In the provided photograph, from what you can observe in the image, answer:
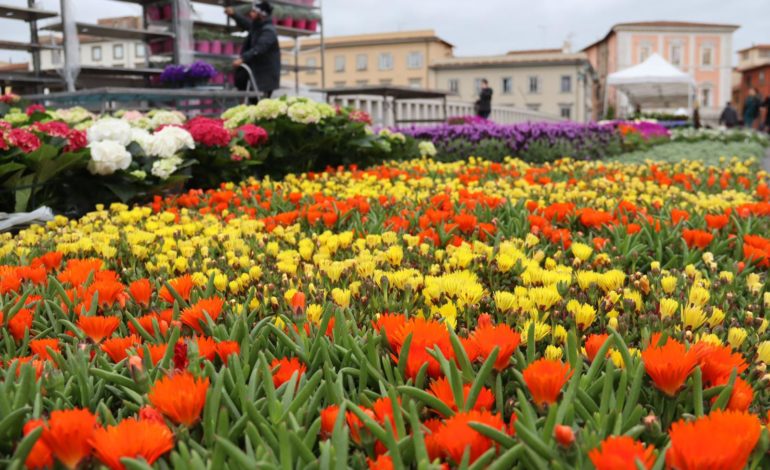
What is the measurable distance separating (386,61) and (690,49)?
30.1 meters

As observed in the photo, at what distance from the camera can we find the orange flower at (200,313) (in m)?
1.55

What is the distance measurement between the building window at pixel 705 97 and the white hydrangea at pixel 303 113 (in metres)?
69.0

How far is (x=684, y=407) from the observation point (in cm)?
119

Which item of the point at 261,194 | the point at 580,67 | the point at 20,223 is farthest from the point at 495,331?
the point at 580,67

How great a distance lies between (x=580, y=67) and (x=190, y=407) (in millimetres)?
63866

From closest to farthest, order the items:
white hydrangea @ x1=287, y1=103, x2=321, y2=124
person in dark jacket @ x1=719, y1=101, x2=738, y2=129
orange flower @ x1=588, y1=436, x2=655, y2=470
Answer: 1. orange flower @ x1=588, y1=436, x2=655, y2=470
2. white hydrangea @ x1=287, y1=103, x2=321, y2=124
3. person in dark jacket @ x1=719, y1=101, x2=738, y2=129

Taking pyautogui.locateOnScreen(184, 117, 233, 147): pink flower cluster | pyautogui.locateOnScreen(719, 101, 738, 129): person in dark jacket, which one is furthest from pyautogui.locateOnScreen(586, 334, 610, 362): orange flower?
pyautogui.locateOnScreen(719, 101, 738, 129): person in dark jacket

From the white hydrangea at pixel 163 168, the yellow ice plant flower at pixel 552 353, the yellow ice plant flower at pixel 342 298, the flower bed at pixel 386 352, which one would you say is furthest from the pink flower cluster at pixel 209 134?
the yellow ice plant flower at pixel 552 353

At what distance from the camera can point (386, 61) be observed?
69562 mm

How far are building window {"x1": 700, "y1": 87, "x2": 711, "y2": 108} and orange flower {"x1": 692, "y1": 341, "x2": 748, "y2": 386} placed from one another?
73.4 meters

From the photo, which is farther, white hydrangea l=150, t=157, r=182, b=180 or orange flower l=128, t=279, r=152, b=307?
white hydrangea l=150, t=157, r=182, b=180

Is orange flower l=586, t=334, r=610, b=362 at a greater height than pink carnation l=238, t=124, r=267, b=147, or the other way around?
pink carnation l=238, t=124, r=267, b=147

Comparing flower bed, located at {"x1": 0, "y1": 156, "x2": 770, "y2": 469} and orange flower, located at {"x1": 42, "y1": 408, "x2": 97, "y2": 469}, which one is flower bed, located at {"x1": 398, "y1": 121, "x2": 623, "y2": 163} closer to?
flower bed, located at {"x1": 0, "y1": 156, "x2": 770, "y2": 469}

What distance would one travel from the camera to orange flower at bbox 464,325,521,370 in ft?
3.99
